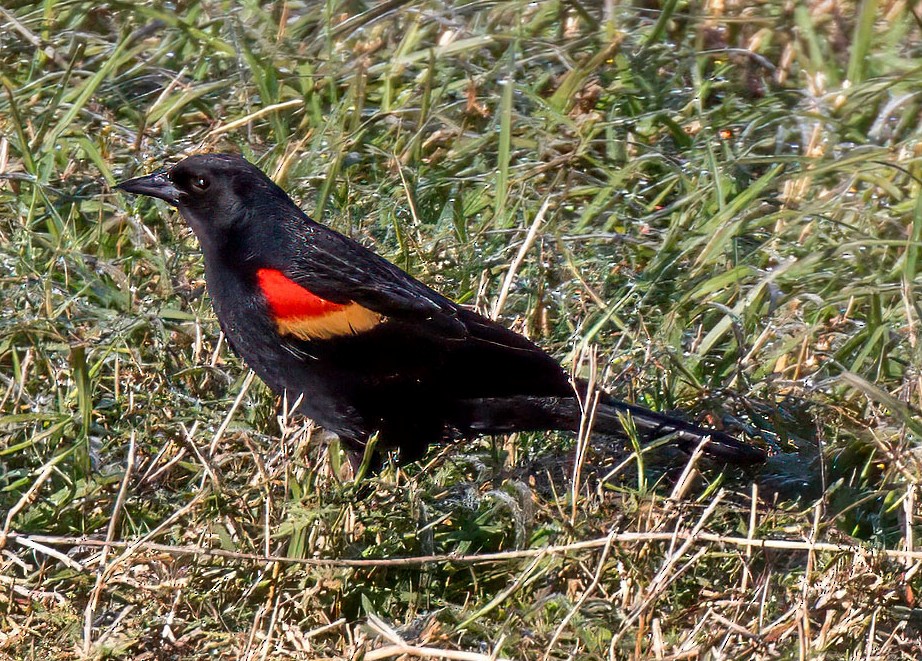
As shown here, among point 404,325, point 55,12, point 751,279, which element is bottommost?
point 751,279

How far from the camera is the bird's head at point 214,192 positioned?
3979 millimetres

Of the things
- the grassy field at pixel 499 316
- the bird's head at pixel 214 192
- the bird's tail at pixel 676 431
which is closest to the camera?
the grassy field at pixel 499 316

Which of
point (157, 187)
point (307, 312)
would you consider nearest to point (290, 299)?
point (307, 312)

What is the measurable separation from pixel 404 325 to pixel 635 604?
117 cm

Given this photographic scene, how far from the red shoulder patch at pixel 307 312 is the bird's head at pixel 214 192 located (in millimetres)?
271

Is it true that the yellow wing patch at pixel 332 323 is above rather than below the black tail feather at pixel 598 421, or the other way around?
above

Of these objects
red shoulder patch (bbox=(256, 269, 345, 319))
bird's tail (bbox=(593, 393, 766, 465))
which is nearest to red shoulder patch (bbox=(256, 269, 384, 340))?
red shoulder patch (bbox=(256, 269, 345, 319))

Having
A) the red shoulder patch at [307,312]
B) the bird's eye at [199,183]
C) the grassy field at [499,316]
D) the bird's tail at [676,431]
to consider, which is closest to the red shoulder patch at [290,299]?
the red shoulder patch at [307,312]

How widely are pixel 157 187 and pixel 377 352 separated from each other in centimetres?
87

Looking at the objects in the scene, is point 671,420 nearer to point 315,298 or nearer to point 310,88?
point 315,298

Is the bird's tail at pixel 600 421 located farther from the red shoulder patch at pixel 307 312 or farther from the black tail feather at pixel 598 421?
the red shoulder patch at pixel 307 312

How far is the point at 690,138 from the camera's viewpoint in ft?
16.9

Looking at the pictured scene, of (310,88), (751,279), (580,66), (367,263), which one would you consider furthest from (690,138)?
(367,263)

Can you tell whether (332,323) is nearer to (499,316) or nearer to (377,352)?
(377,352)
